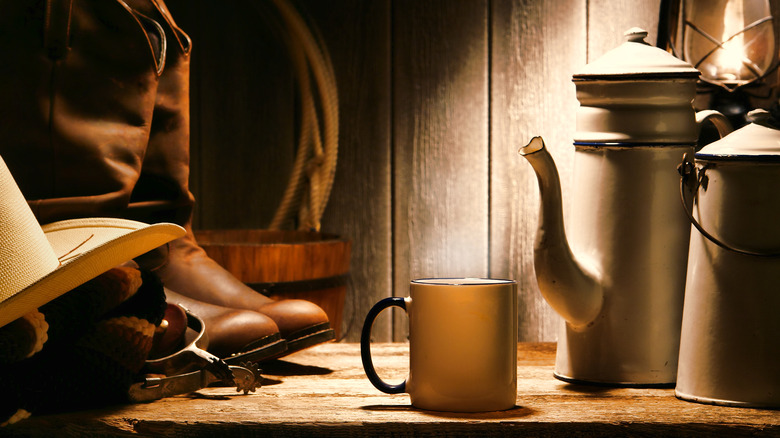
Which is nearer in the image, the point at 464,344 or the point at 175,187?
the point at 464,344

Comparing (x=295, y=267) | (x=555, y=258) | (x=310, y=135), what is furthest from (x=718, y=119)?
(x=310, y=135)

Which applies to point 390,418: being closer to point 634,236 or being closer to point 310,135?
point 634,236

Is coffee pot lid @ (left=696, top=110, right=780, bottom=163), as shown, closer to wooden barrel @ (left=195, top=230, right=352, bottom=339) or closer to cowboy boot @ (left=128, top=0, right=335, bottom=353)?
cowboy boot @ (left=128, top=0, right=335, bottom=353)

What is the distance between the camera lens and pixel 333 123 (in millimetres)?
1393

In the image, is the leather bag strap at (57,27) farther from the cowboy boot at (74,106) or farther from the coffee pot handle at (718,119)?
the coffee pot handle at (718,119)

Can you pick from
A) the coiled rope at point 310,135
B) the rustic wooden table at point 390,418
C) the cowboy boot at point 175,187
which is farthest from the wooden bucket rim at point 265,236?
the rustic wooden table at point 390,418

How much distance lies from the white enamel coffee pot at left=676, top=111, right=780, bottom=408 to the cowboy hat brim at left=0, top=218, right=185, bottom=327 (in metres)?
0.48

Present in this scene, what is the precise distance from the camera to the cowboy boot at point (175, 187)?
1.00 metres

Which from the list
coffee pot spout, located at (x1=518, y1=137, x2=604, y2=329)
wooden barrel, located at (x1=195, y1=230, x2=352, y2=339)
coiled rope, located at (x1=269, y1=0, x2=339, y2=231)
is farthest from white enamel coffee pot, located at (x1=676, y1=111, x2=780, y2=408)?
coiled rope, located at (x1=269, y1=0, x2=339, y2=231)

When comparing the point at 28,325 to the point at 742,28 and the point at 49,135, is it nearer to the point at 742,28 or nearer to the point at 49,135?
the point at 49,135

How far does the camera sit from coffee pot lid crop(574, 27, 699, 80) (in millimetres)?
785

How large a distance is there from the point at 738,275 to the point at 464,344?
250 millimetres

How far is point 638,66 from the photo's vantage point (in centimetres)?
79

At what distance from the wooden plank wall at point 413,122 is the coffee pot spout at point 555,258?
678 millimetres
